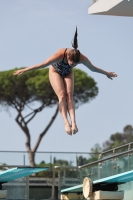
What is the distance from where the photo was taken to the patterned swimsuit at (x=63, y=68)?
534 inches

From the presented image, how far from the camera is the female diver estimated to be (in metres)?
13.2

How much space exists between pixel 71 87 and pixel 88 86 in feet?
146

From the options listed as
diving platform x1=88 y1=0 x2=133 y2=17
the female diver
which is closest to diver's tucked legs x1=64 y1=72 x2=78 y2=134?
the female diver

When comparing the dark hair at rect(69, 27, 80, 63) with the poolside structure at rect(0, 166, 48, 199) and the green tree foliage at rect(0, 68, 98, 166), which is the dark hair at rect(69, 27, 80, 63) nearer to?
the poolside structure at rect(0, 166, 48, 199)

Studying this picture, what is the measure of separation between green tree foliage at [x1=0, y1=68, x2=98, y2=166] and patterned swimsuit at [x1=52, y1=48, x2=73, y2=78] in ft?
140

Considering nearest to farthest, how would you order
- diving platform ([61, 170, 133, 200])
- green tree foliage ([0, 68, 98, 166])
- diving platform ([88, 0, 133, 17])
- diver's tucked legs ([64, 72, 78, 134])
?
1. diver's tucked legs ([64, 72, 78, 134])
2. diving platform ([88, 0, 133, 17])
3. diving platform ([61, 170, 133, 200])
4. green tree foliage ([0, 68, 98, 166])

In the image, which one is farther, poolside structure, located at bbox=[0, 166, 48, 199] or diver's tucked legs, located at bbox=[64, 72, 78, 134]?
poolside structure, located at bbox=[0, 166, 48, 199]

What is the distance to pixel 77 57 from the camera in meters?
13.2

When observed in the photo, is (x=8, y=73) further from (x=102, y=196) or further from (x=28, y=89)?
(x=102, y=196)

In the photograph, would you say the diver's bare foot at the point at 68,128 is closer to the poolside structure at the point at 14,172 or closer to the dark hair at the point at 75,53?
the dark hair at the point at 75,53

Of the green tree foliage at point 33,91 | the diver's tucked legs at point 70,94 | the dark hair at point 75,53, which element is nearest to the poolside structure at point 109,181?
the diver's tucked legs at point 70,94

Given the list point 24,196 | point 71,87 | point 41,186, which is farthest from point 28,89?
point 71,87

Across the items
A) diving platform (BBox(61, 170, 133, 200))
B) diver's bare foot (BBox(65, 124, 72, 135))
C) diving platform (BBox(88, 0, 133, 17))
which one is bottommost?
diving platform (BBox(61, 170, 133, 200))

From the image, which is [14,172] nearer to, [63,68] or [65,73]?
[65,73]
